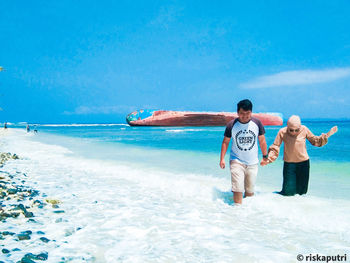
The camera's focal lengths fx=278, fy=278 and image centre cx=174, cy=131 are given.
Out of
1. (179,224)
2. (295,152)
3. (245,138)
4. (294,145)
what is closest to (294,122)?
(294,145)

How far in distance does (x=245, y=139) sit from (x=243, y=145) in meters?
0.11

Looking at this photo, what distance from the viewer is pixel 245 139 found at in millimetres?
4254

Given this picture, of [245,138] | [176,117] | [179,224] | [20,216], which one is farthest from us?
[176,117]

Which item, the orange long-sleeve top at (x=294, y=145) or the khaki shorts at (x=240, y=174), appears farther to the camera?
the orange long-sleeve top at (x=294, y=145)

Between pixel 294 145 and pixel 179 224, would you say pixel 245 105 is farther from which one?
pixel 179 224

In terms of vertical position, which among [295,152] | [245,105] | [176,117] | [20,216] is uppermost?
[176,117]

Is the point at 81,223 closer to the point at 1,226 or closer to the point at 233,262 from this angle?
the point at 1,226

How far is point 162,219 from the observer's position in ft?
12.8

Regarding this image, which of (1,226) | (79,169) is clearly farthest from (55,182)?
(1,226)

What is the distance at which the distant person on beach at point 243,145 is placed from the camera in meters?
4.23

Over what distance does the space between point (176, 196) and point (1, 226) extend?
2.85 meters

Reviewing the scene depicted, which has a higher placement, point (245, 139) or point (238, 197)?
point (245, 139)

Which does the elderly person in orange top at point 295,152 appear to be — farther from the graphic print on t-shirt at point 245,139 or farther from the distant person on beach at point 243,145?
the graphic print on t-shirt at point 245,139

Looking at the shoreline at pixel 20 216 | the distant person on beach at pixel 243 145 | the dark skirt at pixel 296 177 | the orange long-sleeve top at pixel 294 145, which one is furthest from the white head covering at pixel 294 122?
the shoreline at pixel 20 216
